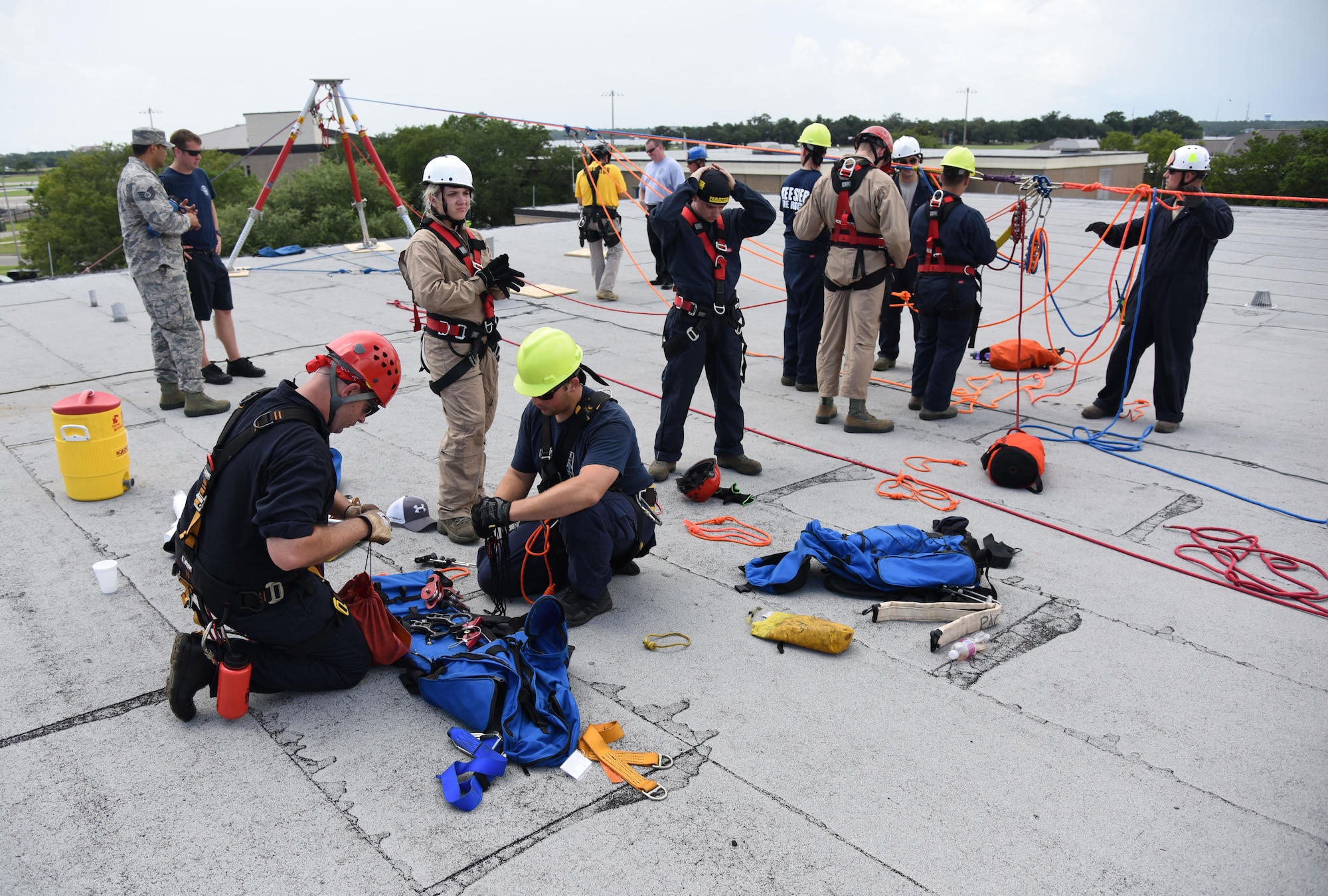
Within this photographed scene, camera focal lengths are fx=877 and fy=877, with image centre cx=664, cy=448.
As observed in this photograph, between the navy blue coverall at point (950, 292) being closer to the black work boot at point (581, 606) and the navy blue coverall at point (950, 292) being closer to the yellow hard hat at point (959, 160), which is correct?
the yellow hard hat at point (959, 160)

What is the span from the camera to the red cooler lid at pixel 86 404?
514 centimetres

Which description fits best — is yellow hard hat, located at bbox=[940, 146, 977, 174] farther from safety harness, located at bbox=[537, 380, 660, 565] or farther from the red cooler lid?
the red cooler lid

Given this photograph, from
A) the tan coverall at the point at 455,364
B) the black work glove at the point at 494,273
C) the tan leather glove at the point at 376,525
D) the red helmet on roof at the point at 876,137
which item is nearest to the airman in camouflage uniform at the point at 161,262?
the tan coverall at the point at 455,364

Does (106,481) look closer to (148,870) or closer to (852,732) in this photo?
(148,870)

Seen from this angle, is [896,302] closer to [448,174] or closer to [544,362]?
[448,174]

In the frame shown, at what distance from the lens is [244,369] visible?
786cm

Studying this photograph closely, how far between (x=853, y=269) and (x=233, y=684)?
487cm

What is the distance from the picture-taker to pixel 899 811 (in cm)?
284

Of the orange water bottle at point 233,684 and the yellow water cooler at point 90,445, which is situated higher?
the yellow water cooler at point 90,445

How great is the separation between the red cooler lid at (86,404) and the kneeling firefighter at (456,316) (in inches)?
79.2

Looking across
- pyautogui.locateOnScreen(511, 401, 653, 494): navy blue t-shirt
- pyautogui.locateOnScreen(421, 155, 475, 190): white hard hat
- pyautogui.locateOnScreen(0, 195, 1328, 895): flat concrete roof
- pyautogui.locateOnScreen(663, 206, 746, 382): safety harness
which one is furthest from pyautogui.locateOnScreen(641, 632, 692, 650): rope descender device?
pyautogui.locateOnScreen(421, 155, 475, 190): white hard hat

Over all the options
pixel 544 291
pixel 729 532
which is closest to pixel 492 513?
pixel 729 532

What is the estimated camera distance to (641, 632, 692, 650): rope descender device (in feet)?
12.5

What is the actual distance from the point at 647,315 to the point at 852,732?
7616mm
